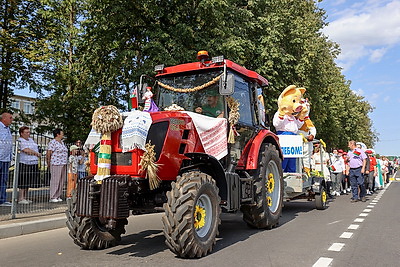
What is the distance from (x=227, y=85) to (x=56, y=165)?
5856 mm

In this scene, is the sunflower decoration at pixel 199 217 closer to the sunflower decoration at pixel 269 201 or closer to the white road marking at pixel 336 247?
the white road marking at pixel 336 247

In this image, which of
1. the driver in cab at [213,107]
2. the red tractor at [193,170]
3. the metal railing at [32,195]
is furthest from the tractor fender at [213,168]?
the metal railing at [32,195]

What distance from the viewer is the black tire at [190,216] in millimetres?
4844

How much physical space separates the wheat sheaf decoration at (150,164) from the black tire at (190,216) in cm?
26

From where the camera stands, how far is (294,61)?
21438 mm

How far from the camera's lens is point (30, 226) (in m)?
7.51

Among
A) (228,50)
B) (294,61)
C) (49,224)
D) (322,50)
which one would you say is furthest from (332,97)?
(49,224)

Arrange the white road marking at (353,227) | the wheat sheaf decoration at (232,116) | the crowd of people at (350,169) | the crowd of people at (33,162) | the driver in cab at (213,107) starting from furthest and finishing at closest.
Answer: the crowd of people at (350,169), the crowd of people at (33,162), the white road marking at (353,227), the driver in cab at (213,107), the wheat sheaf decoration at (232,116)

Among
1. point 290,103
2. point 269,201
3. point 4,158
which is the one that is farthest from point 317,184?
point 4,158

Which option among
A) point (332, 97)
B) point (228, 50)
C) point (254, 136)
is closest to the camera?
point (254, 136)

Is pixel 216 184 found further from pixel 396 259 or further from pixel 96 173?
pixel 396 259

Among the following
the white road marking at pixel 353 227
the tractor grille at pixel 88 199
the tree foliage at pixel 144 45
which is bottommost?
the white road marking at pixel 353 227

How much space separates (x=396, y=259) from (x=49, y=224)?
621cm

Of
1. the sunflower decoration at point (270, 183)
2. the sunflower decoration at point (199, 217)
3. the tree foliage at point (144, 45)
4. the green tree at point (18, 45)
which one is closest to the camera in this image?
the sunflower decoration at point (199, 217)
